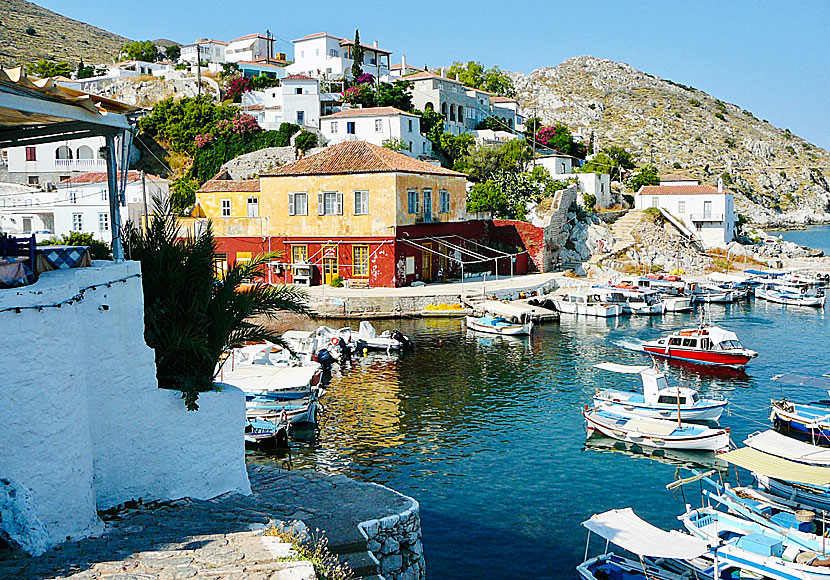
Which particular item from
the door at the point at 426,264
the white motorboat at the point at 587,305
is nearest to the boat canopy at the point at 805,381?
the white motorboat at the point at 587,305

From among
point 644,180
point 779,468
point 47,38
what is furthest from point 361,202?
point 47,38

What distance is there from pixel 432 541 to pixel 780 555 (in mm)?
6883

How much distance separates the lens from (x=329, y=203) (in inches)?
1889

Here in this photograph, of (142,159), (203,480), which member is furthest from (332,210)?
(203,480)

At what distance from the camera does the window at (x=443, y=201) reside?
Answer: 51031 mm

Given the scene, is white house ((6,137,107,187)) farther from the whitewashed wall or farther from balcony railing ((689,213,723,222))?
balcony railing ((689,213,723,222))

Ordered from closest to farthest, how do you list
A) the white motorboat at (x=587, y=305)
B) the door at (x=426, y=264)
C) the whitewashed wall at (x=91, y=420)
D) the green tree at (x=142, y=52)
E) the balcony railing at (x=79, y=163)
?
1. the whitewashed wall at (x=91, y=420)
2. the white motorboat at (x=587, y=305)
3. the balcony railing at (x=79, y=163)
4. the door at (x=426, y=264)
5. the green tree at (x=142, y=52)

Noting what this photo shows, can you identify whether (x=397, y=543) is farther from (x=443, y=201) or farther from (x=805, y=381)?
(x=443, y=201)

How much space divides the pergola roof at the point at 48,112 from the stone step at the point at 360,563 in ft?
22.3

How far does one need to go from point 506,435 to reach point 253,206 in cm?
3323

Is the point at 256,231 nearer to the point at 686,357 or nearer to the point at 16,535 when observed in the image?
the point at 686,357

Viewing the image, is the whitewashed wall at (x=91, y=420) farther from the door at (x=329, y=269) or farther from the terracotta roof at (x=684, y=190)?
the terracotta roof at (x=684, y=190)

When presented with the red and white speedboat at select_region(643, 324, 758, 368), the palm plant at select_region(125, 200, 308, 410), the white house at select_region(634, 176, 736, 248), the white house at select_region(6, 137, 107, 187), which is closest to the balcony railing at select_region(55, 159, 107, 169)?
the white house at select_region(6, 137, 107, 187)

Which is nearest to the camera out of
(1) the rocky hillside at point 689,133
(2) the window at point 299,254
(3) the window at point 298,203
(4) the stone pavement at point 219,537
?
(4) the stone pavement at point 219,537
